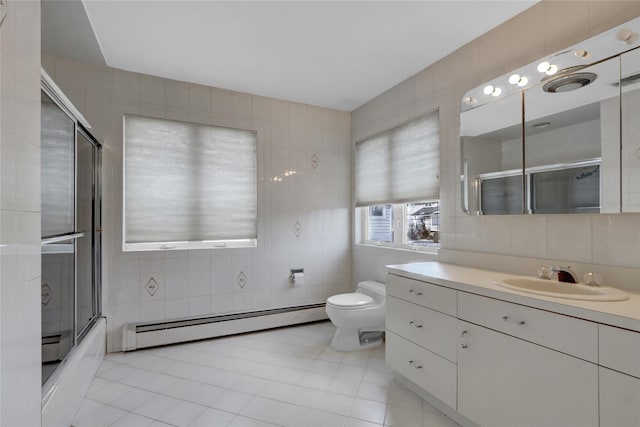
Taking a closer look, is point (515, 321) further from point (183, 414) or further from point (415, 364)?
point (183, 414)

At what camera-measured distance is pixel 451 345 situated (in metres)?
1.70

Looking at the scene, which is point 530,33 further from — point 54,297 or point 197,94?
point 54,297

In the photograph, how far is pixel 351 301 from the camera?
268cm

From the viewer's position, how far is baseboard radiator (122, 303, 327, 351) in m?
2.63

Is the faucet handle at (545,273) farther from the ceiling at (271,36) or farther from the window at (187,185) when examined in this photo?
the window at (187,185)

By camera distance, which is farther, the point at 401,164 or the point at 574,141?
the point at 401,164

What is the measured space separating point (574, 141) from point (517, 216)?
0.51 meters

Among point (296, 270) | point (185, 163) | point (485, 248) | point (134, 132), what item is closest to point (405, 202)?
point (485, 248)

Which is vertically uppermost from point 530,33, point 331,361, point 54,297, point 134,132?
point 530,33

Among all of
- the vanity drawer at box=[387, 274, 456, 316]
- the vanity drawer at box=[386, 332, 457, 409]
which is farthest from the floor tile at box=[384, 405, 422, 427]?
the vanity drawer at box=[387, 274, 456, 316]

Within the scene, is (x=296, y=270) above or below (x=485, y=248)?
below

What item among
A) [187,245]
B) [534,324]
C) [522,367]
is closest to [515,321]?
[534,324]

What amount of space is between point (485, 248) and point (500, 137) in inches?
28.8

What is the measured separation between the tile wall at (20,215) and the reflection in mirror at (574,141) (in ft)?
7.68
